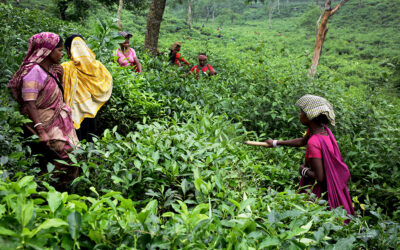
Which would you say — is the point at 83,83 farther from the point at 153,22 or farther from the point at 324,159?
the point at 153,22

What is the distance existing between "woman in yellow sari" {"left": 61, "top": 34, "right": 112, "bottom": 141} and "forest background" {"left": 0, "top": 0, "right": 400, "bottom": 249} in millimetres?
264

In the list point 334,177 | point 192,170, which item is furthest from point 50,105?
point 334,177

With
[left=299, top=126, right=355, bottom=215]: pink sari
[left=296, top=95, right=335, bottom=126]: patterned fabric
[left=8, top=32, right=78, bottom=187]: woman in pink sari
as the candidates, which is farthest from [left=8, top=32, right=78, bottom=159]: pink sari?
[left=299, top=126, right=355, bottom=215]: pink sari

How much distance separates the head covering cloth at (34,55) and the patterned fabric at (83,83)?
395mm

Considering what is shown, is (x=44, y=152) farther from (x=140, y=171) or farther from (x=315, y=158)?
(x=315, y=158)

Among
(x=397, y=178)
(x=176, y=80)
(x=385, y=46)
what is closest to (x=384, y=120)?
(x=397, y=178)

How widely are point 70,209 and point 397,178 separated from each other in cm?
373

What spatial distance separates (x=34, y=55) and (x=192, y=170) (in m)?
1.77

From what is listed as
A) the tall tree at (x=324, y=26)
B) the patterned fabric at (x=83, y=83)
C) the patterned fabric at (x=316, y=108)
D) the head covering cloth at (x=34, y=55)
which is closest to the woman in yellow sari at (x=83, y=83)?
the patterned fabric at (x=83, y=83)

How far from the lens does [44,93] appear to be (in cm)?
249

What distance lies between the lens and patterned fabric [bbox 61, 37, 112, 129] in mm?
2877

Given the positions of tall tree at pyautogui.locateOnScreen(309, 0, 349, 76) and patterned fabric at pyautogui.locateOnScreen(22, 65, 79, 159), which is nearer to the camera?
patterned fabric at pyautogui.locateOnScreen(22, 65, 79, 159)

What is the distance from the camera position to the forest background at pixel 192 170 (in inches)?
43.4

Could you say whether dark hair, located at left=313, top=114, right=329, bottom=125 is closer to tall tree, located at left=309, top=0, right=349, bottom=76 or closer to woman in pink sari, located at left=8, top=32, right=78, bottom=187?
woman in pink sari, located at left=8, top=32, right=78, bottom=187
